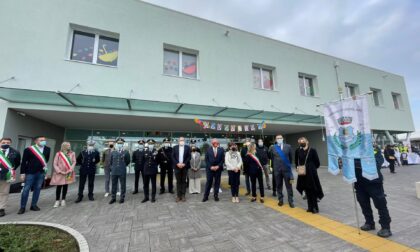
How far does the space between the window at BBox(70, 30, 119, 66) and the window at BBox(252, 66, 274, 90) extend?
719 cm

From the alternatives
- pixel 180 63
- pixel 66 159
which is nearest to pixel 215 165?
pixel 66 159

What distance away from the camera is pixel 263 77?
10.9m

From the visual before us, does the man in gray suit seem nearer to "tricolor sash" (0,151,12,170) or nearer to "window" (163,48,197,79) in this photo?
"window" (163,48,197,79)

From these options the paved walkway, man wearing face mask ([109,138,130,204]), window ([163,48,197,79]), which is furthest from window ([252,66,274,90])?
man wearing face mask ([109,138,130,204])

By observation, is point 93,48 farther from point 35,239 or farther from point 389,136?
point 389,136

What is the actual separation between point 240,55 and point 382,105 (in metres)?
13.4

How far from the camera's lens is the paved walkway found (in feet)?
9.48

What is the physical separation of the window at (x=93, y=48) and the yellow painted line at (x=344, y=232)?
8.34 m

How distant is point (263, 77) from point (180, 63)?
16.2ft

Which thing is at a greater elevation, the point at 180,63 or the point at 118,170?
the point at 180,63

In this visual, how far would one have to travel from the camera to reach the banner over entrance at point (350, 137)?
123 inches

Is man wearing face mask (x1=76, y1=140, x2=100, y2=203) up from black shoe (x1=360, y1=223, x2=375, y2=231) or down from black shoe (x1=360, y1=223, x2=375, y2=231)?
up

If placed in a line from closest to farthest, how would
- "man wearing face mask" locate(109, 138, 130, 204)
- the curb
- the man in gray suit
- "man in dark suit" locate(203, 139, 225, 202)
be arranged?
the curb
the man in gray suit
"man wearing face mask" locate(109, 138, 130, 204)
"man in dark suit" locate(203, 139, 225, 202)

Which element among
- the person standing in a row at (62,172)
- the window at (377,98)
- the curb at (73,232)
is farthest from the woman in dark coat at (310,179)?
the window at (377,98)
